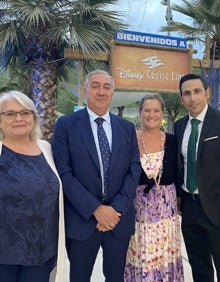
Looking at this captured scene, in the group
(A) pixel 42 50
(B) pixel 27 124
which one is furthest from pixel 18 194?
(A) pixel 42 50

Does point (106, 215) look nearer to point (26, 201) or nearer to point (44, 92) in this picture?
point (26, 201)

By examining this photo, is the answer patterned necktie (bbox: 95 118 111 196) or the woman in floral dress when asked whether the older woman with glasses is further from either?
the woman in floral dress

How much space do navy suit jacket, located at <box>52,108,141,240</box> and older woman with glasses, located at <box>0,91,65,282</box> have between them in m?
0.14

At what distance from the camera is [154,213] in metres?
2.71

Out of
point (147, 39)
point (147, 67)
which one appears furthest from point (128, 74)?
point (147, 39)

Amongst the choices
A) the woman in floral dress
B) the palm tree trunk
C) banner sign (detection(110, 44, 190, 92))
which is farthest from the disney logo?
the woman in floral dress

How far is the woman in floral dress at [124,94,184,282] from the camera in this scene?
271 cm

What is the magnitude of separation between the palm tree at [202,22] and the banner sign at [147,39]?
4.81ft

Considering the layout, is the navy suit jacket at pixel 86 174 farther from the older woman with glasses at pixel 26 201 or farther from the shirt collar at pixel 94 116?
the older woman with glasses at pixel 26 201

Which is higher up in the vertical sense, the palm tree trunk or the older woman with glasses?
the palm tree trunk

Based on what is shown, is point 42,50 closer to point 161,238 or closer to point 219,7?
point 219,7

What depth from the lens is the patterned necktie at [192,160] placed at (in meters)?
2.67

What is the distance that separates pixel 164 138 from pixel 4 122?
1316 millimetres

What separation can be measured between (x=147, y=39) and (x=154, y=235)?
634 centimetres
